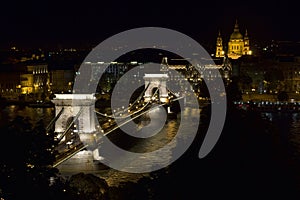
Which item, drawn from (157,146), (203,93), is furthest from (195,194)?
(203,93)

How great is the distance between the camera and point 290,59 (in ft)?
74.8

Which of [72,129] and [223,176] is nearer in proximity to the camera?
[223,176]

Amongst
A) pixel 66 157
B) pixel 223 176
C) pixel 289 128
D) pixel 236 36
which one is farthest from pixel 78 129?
pixel 236 36

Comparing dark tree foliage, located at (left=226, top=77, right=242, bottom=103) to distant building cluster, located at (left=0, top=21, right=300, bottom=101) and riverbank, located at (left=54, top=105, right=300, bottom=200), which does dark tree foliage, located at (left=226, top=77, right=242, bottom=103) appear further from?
riverbank, located at (left=54, top=105, right=300, bottom=200)

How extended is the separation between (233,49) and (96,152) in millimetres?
23575

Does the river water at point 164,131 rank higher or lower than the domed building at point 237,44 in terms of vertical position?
lower

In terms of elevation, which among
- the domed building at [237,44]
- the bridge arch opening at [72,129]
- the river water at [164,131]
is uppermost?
the domed building at [237,44]

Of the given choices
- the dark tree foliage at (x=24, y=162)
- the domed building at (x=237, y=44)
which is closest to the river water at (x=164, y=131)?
the dark tree foliage at (x=24, y=162)

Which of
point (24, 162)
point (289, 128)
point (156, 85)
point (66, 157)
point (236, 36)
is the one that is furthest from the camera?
point (236, 36)

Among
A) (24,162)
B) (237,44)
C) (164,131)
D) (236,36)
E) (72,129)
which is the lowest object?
(164,131)

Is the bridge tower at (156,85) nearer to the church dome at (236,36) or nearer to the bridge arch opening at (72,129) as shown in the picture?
the bridge arch opening at (72,129)

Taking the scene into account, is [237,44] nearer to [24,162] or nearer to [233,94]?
[233,94]

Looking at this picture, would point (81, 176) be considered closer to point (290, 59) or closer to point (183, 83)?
point (290, 59)

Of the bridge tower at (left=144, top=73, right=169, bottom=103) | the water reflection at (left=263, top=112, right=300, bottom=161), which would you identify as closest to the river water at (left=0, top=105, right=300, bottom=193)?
the water reflection at (left=263, top=112, right=300, bottom=161)
